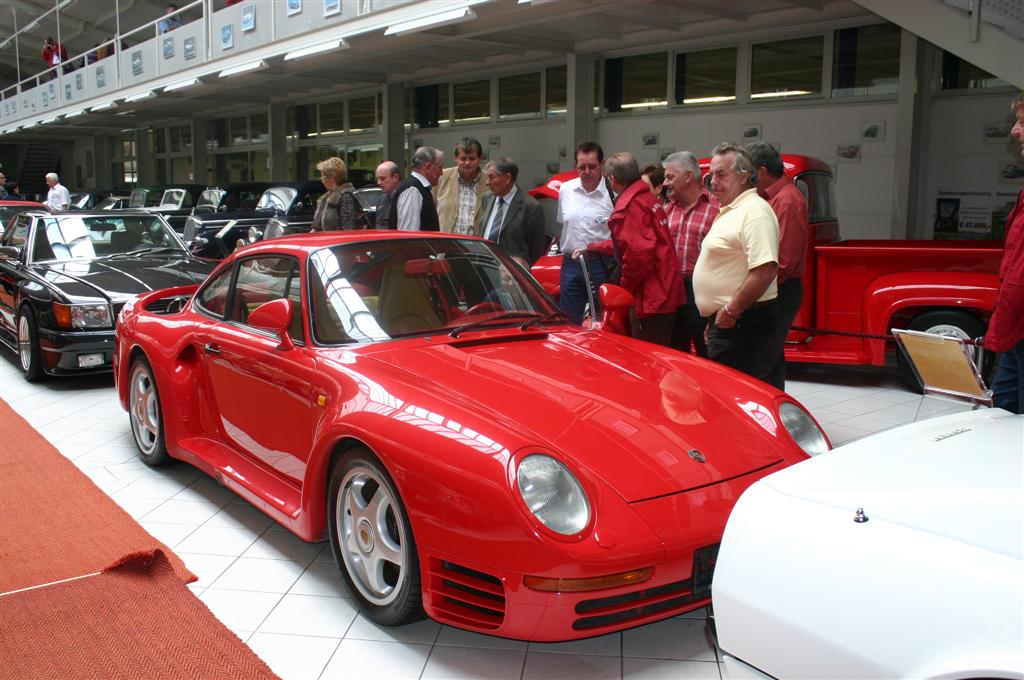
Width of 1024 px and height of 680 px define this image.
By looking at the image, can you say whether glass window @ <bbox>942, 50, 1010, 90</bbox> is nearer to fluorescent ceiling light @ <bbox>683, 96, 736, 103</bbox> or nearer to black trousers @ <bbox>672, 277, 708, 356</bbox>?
fluorescent ceiling light @ <bbox>683, 96, 736, 103</bbox>

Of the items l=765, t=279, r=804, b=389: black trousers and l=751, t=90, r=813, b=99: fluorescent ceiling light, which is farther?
l=751, t=90, r=813, b=99: fluorescent ceiling light

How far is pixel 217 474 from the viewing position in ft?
13.3

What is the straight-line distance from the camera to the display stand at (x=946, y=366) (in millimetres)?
3031

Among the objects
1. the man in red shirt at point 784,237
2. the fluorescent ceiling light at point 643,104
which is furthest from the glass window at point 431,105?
the man in red shirt at point 784,237

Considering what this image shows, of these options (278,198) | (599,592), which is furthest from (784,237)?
(278,198)

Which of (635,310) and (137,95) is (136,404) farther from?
(137,95)

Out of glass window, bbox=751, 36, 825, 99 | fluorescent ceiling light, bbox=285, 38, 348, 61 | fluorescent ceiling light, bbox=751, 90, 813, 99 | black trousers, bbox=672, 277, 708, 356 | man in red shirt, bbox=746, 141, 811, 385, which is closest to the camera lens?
man in red shirt, bbox=746, 141, 811, 385

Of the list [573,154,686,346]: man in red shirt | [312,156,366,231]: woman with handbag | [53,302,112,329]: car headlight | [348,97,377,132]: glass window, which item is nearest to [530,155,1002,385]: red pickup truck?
[573,154,686,346]: man in red shirt

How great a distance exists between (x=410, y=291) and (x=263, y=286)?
32.6 inches

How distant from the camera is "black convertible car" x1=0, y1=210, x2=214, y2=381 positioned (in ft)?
22.5

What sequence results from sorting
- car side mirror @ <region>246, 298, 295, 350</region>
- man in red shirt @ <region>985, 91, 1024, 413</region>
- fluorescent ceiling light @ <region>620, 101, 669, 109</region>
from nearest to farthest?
man in red shirt @ <region>985, 91, 1024, 413</region>, car side mirror @ <region>246, 298, 295, 350</region>, fluorescent ceiling light @ <region>620, 101, 669, 109</region>

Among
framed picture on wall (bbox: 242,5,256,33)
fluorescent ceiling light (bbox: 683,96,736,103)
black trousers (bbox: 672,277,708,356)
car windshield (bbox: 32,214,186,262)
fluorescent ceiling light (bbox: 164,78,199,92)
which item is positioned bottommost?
black trousers (bbox: 672,277,708,356)

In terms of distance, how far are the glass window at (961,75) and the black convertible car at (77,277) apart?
843 cm

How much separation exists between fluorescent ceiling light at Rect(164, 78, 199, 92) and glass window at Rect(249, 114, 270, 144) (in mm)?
5449
